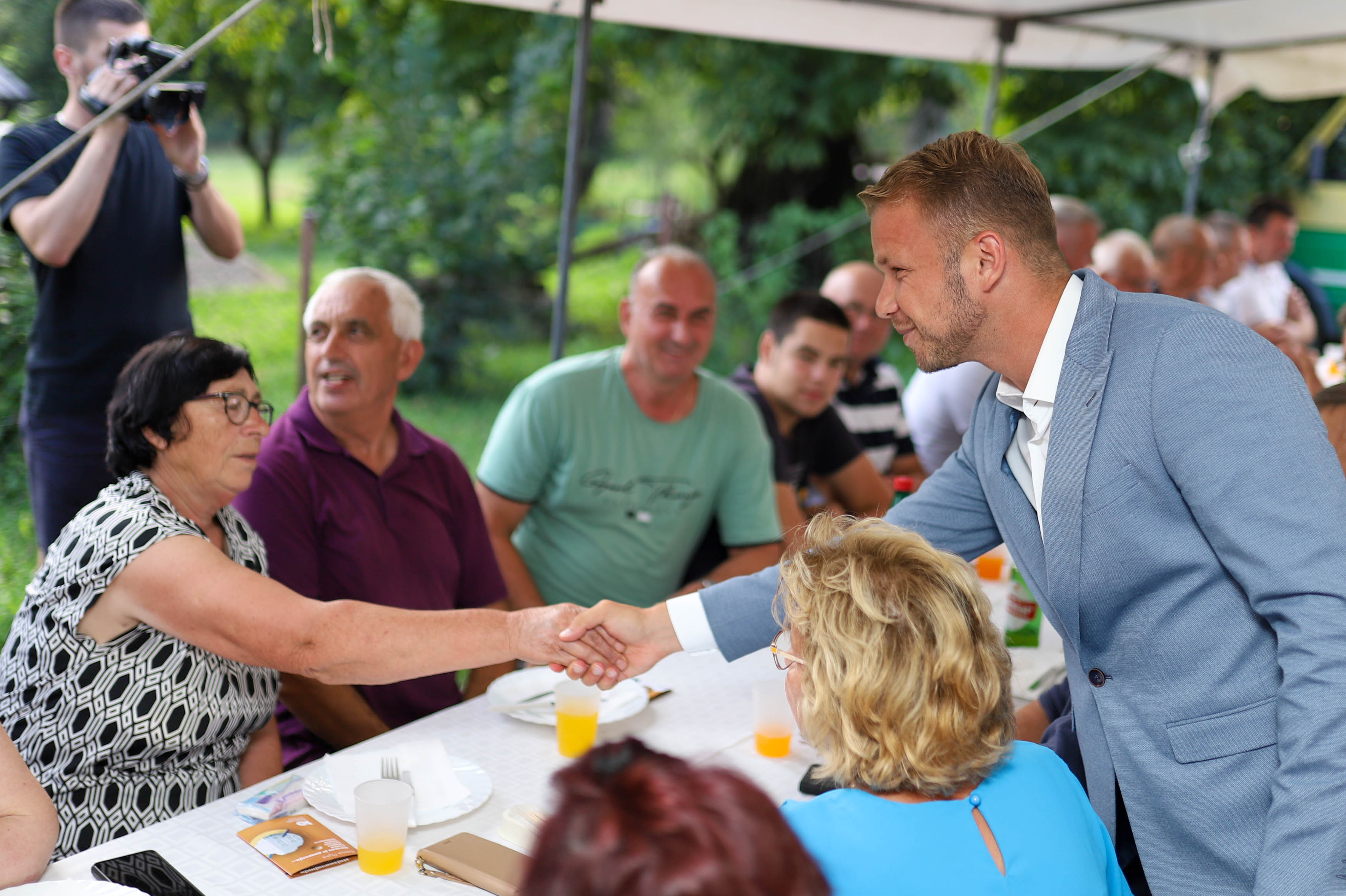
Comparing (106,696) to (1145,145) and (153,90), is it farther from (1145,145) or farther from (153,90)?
(1145,145)

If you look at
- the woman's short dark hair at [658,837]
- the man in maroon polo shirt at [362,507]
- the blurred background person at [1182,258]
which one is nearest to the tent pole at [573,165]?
the man in maroon polo shirt at [362,507]

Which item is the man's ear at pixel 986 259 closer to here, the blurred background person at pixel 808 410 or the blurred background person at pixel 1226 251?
the blurred background person at pixel 808 410

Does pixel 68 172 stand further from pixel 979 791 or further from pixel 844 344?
pixel 979 791

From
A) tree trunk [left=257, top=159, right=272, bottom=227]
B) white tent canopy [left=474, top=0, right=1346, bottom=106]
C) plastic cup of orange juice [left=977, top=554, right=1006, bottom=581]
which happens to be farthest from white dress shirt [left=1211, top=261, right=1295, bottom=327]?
tree trunk [left=257, top=159, right=272, bottom=227]

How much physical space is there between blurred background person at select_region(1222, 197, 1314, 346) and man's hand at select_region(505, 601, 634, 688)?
6.60 m

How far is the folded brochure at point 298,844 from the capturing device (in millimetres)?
1518

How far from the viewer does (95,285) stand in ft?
9.66

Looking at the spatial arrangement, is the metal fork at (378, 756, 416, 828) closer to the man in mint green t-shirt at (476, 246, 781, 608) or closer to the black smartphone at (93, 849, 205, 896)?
the black smartphone at (93, 849, 205, 896)

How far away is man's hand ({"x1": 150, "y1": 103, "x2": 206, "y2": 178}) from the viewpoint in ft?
9.90

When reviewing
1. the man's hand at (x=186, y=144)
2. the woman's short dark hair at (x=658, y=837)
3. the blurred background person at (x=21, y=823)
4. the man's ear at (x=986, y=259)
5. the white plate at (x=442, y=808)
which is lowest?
the white plate at (x=442, y=808)

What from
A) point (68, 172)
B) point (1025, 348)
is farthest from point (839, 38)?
point (1025, 348)

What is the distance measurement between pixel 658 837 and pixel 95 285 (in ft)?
9.16

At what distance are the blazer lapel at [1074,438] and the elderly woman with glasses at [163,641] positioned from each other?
89cm

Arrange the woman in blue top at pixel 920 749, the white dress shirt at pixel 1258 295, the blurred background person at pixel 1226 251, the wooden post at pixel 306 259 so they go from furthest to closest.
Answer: the white dress shirt at pixel 1258 295, the blurred background person at pixel 1226 251, the wooden post at pixel 306 259, the woman in blue top at pixel 920 749
